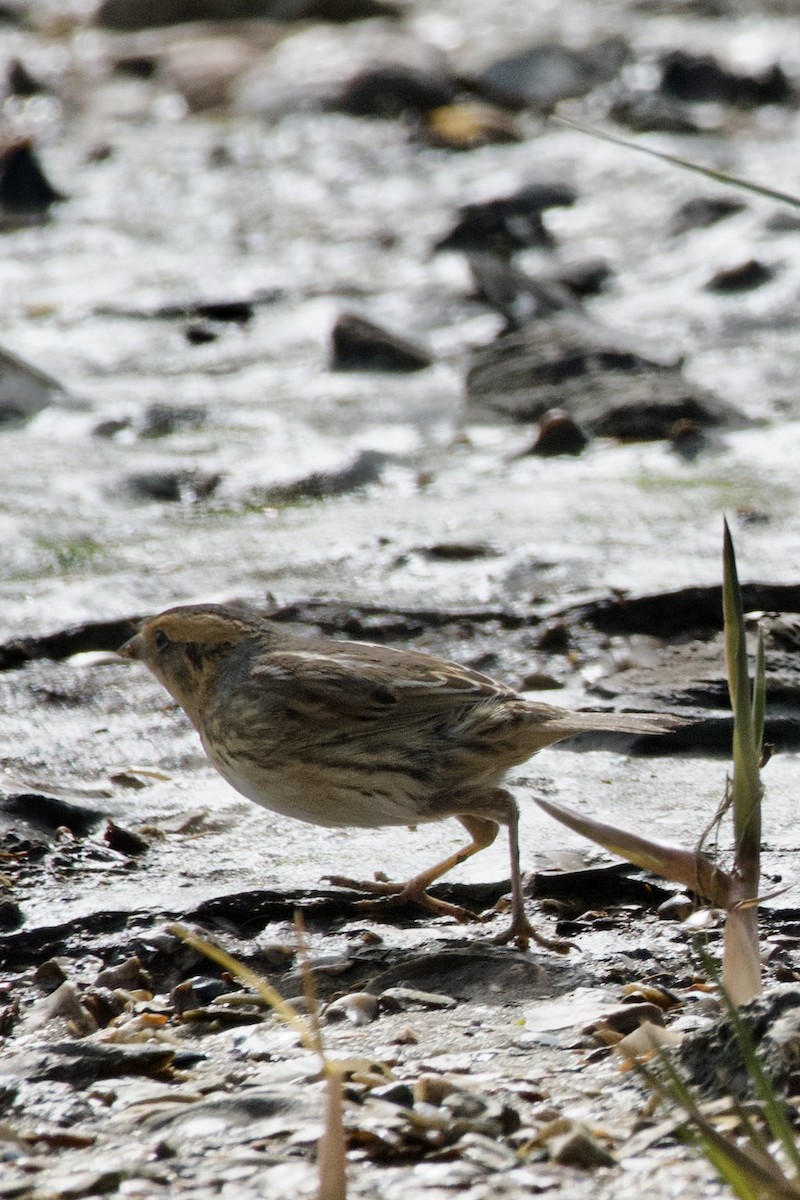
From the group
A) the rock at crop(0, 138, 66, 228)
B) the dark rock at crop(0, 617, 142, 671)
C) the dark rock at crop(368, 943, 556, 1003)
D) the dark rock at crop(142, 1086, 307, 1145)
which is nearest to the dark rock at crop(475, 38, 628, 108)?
the rock at crop(0, 138, 66, 228)

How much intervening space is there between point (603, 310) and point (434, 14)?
9435mm

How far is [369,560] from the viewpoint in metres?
6.79

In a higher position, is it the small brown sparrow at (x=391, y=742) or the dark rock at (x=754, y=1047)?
the dark rock at (x=754, y=1047)

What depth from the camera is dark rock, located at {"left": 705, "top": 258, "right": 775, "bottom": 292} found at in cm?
1091

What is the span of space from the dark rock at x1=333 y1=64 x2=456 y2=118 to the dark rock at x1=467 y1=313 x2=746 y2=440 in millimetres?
6691

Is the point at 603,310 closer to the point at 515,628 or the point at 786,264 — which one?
the point at 786,264

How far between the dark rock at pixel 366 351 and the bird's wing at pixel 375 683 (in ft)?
16.4

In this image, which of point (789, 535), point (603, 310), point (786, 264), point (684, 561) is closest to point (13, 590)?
point (684, 561)

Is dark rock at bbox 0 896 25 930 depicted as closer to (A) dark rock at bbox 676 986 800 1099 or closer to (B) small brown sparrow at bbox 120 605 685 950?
(B) small brown sparrow at bbox 120 605 685 950

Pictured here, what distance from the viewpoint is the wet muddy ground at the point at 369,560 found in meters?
3.38

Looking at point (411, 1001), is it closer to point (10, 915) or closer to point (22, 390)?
point (10, 915)

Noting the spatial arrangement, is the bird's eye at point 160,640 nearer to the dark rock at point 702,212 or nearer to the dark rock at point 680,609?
the dark rock at point 680,609

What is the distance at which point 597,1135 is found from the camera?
3.04m

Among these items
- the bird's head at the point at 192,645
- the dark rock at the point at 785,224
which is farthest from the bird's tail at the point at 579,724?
the dark rock at the point at 785,224
